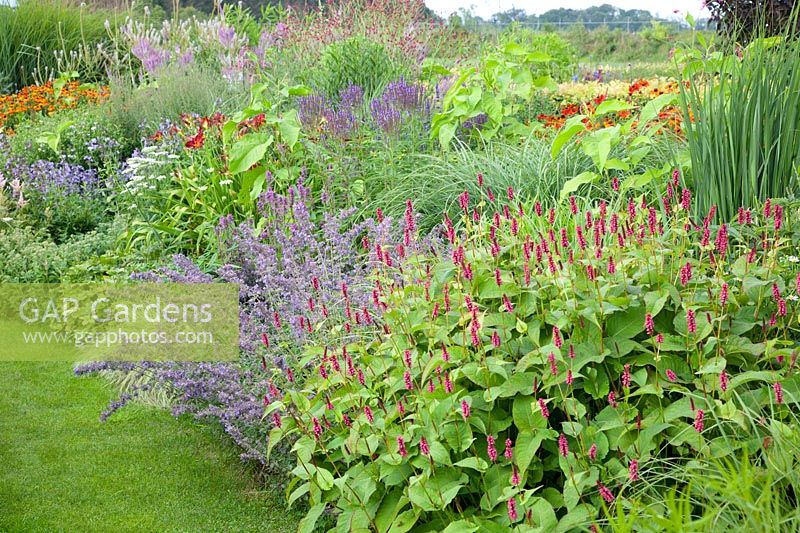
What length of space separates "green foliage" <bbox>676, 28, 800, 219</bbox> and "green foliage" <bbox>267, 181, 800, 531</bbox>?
1113mm

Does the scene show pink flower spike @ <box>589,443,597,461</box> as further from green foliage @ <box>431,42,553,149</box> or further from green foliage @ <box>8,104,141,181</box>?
green foliage @ <box>8,104,141,181</box>

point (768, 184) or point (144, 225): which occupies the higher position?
point (768, 184)

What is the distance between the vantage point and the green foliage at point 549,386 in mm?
2539

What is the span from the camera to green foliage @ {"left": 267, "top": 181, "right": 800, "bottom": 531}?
8.33 ft

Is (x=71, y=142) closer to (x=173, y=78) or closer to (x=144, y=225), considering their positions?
(x=173, y=78)

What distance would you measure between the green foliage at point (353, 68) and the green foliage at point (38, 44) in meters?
4.88

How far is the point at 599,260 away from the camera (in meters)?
2.88

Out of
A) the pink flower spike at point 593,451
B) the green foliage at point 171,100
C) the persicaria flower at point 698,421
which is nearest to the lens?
the persicaria flower at point 698,421

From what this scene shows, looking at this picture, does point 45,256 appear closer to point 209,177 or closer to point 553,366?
→ point 209,177

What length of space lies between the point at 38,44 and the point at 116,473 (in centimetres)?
916

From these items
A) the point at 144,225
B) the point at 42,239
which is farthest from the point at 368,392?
the point at 42,239

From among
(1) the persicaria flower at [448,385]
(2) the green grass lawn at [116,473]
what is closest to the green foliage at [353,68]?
(2) the green grass lawn at [116,473]

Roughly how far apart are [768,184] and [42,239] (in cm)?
501

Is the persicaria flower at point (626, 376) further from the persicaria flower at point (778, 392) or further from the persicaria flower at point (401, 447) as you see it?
the persicaria flower at point (401, 447)
